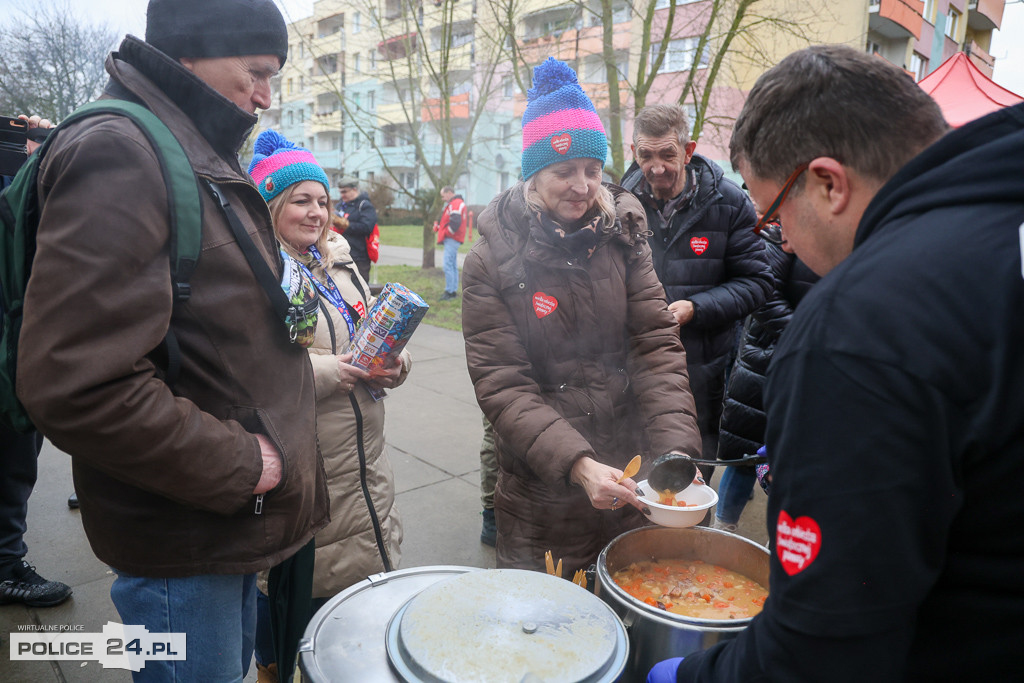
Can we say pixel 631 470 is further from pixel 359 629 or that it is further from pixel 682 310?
pixel 682 310

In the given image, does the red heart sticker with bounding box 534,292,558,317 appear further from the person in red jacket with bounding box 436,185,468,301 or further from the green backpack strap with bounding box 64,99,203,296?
the person in red jacket with bounding box 436,185,468,301

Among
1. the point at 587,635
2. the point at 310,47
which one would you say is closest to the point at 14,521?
the point at 587,635

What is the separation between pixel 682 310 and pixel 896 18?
2087cm

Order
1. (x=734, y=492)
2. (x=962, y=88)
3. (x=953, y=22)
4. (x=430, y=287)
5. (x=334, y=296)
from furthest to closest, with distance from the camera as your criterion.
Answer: (x=953, y=22) < (x=430, y=287) < (x=962, y=88) < (x=734, y=492) < (x=334, y=296)

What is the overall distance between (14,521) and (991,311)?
376cm

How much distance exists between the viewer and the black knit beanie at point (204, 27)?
1.51m

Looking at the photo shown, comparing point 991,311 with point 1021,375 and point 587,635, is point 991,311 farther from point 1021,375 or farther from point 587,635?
point 587,635

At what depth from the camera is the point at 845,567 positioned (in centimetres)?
82

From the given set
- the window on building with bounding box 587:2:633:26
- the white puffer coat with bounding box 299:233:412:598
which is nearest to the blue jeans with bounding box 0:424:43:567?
the white puffer coat with bounding box 299:233:412:598

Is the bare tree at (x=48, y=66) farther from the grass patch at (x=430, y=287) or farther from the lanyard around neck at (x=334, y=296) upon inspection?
the lanyard around neck at (x=334, y=296)

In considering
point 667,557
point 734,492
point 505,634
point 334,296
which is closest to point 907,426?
point 505,634

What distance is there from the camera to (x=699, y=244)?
11.2ft

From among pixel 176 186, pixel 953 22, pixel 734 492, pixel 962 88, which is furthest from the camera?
pixel 953 22

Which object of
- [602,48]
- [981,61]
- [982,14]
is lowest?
[602,48]
